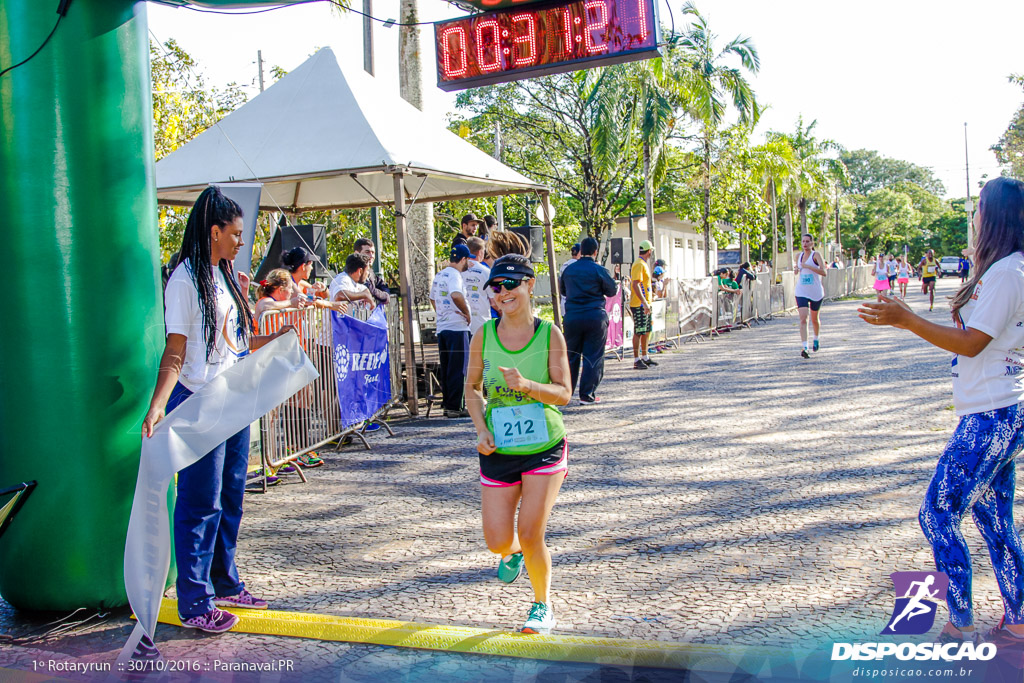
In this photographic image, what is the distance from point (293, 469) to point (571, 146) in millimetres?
27892

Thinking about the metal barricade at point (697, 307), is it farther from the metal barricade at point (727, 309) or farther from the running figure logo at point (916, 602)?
the running figure logo at point (916, 602)

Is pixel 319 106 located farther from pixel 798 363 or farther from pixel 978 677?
pixel 978 677

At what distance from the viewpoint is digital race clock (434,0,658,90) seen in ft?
21.2

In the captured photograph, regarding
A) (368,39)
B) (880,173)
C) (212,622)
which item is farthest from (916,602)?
(880,173)

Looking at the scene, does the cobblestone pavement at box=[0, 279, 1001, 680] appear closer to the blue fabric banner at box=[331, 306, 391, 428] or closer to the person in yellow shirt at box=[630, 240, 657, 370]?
the blue fabric banner at box=[331, 306, 391, 428]

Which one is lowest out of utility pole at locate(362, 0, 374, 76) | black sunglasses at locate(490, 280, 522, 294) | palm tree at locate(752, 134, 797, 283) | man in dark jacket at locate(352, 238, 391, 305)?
black sunglasses at locate(490, 280, 522, 294)

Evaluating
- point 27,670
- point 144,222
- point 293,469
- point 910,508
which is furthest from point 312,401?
point 910,508

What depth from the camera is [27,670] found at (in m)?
3.66

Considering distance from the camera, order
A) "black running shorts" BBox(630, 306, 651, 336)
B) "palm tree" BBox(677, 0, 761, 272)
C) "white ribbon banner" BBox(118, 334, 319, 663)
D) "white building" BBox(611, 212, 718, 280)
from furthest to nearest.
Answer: "white building" BBox(611, 212, 718, 280)
"palm tree" BBox(677, 0, 761, 272)
"black running shorts" BBox(630, 306, 651, 336)
"white ribbon banner" BBox(118, 334, 319, 663)

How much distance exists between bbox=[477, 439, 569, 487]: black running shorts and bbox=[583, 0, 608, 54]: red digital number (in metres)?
3.83

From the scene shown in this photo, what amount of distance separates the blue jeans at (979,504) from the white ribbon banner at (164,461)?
300cm

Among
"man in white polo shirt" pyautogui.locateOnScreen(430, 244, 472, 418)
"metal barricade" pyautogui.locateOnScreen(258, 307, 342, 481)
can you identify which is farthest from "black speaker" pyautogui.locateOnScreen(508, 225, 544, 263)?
"metal barricade" pyautogui.locateOnScreen(258, 307, 342, 481)

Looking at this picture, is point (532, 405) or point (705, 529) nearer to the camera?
point (532, 405)

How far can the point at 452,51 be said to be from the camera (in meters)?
7.04
